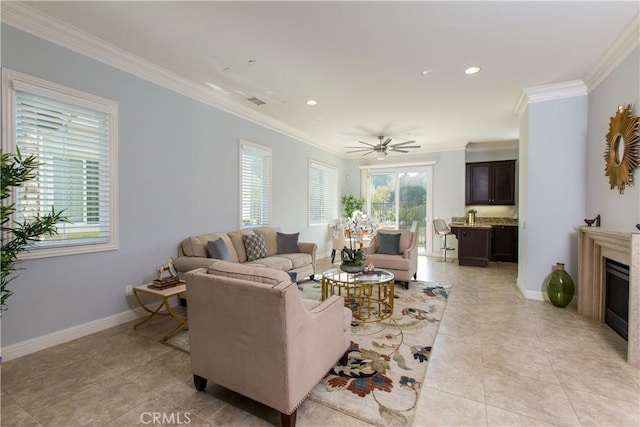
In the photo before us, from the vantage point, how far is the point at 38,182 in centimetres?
263

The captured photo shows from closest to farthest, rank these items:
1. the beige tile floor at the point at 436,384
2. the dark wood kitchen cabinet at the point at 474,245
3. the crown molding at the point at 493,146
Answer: the beige tile floor at the point at 436,384
the dark wood kitchen cabinet at the point at 474,245
the crown molding at the point at 493,146

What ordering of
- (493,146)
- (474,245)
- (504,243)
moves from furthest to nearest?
(493,146), (504,243), (474,245)

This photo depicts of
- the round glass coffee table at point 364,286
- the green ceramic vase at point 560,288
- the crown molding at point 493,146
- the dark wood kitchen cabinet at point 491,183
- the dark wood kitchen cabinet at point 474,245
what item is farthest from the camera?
the crown molding at point 493,146

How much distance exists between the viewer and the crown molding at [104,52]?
248 cm

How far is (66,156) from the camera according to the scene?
282 centimetres

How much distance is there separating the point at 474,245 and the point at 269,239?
460cm

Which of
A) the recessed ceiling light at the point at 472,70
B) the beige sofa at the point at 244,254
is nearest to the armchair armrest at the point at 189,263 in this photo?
the beige sofa at the point at 244,254

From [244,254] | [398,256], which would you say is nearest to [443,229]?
[398,256]

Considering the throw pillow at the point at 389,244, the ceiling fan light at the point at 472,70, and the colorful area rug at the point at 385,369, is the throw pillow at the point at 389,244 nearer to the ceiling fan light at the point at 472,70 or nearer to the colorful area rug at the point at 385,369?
the colorful area rug at the point at 385,369

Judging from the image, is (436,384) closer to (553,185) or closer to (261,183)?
(553,185)

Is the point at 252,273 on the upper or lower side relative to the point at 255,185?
lower

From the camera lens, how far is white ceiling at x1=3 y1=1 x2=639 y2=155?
244 centimetres

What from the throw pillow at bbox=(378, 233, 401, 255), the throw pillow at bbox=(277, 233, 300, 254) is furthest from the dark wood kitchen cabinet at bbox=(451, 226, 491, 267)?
the throw pillow at bbox=(277, 233, 300, 254)

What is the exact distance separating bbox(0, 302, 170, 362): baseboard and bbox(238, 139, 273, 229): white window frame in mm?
2113
